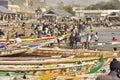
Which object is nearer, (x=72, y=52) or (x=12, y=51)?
(x=12, y=51)

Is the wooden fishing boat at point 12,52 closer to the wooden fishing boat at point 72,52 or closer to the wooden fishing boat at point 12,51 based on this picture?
the wooden fishing boat at point 12,51

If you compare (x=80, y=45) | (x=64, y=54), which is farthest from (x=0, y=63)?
(x=80, y=45)

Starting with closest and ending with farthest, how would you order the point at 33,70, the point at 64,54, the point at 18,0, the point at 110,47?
the point at 33,70, the point at 64,54, the point at 110,47, the point at 18,0

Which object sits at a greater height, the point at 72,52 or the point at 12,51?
the point at 12,51

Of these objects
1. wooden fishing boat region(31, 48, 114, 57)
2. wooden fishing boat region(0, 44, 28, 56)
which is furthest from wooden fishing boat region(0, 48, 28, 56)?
wooden fishing boat region(31, 48, 114, 57)

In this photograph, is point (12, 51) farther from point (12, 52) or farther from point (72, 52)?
point (72, 52)

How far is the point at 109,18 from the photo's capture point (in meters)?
83.2

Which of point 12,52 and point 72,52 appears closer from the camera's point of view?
point 12,52

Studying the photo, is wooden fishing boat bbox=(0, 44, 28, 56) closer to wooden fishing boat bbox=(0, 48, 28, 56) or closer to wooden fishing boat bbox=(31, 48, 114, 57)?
wooden fishing boat bbox=(0, 48, 28, 56)

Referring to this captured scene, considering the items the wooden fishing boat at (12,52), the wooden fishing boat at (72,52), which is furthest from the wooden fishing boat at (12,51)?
the wooden fishing boat at (72,52)

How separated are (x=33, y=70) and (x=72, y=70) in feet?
5.33

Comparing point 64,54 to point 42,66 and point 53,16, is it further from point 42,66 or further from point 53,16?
point 53,16

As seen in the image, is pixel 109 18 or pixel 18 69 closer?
pixel 18 69

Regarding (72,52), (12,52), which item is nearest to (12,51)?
(12,52)
